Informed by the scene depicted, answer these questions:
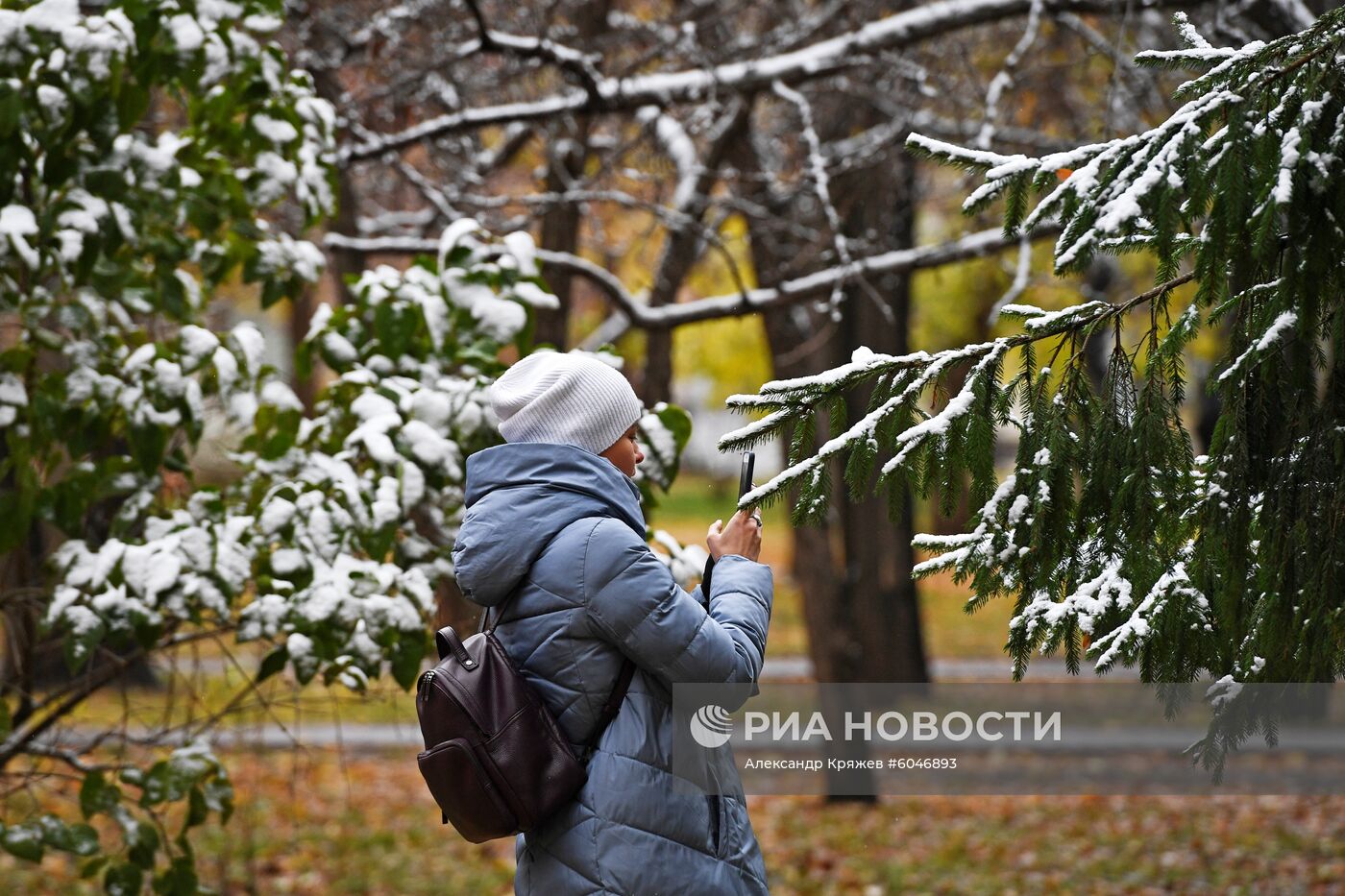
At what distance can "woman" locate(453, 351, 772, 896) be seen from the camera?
2256 mm

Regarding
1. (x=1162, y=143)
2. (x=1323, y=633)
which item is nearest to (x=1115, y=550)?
(x=1323, y=633)

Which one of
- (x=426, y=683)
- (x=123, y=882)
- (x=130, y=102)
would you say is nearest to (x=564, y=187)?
(x=130, y=102)

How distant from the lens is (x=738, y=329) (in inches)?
904

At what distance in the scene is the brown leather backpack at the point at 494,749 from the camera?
2.27m

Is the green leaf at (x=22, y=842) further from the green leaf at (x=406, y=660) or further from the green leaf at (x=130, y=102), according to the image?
the green leaf at (x=130, y=102)

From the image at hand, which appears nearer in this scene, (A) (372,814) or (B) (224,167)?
(B) (224,167)

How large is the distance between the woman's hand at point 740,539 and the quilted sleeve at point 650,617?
22 centimetres

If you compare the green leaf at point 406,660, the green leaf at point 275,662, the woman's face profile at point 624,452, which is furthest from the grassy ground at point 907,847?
the woman's face profile at point 624,452

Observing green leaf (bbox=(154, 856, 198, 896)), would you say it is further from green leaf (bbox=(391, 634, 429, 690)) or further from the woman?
the woman

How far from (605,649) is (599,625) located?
0.19ft

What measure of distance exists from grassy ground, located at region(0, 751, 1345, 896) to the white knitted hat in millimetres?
4005

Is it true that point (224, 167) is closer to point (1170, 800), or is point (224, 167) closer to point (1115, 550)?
point (1115, 550)

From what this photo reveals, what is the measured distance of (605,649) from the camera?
2.32 meters

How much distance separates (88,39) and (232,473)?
1.55 m
